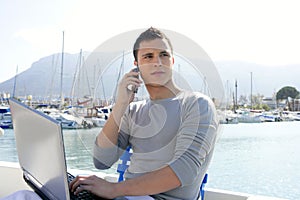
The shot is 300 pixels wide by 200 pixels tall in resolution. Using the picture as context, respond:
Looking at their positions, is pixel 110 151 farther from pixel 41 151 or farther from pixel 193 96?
pixel 41 151

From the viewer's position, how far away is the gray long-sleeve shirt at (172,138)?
108 centimetres

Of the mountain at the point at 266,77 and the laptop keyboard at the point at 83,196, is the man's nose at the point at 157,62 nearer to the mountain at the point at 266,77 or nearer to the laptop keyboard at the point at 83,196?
the laptop keyboard at the point at 83,196

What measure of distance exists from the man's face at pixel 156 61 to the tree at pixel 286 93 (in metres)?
14.8

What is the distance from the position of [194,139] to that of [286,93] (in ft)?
51.7

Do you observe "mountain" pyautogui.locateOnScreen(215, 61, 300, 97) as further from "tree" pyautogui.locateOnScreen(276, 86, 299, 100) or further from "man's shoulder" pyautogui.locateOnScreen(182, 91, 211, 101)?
"man's shoulder" pyautogui.locateOnScreen(182, 91, 211, 101)

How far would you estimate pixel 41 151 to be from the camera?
0.85 meters

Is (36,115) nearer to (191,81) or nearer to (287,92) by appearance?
(191,81)

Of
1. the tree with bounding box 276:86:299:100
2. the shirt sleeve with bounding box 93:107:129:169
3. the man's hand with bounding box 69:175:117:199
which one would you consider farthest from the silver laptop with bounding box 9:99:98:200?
the tree with bounding box 276:86:299:100

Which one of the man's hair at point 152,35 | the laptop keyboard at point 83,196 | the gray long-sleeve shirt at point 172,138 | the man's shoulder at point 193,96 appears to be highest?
the man's hair at point 152,35

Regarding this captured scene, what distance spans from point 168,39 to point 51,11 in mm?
12501

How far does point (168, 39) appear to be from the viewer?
3.98 feet

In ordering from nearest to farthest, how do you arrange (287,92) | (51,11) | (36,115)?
(36,115), (51,11), (287,92)

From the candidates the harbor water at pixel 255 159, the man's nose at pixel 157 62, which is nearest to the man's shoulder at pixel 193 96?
the man's nose at pixel 157 62

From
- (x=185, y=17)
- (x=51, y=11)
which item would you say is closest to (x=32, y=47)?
(x=51, y=11)
